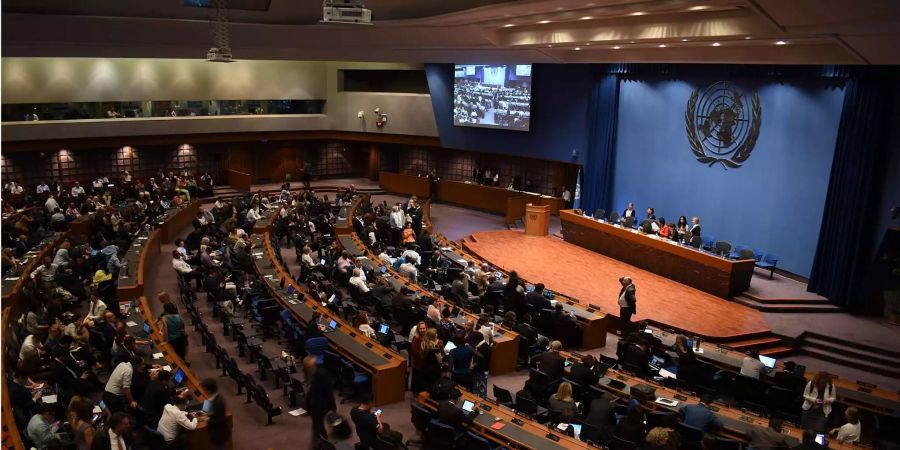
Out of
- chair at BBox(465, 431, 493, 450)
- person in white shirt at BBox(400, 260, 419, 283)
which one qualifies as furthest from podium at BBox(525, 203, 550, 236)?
chair at BBox(465, 431, 493, 450)

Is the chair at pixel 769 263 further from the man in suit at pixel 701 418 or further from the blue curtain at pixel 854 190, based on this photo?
the man in suit at pixel 701 418

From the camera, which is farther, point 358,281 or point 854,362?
point 358,281

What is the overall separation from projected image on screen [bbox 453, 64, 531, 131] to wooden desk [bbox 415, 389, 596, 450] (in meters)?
15.8

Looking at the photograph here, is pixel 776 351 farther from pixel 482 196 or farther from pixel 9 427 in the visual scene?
pixel 482 196

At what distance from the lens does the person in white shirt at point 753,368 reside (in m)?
9.25

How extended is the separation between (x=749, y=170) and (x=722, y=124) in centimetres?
139

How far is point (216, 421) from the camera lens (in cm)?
726

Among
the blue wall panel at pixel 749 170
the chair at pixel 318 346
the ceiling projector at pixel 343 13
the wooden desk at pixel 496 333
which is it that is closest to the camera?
the ceiling projector at pixel 343 13

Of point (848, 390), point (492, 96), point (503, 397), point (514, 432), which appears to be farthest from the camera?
point (492, 96)

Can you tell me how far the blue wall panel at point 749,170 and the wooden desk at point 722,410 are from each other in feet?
26.8

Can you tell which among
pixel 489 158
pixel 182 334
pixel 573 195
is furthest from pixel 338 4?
pixel 489 158

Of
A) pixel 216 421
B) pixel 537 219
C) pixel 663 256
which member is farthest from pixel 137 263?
pixel 663 256

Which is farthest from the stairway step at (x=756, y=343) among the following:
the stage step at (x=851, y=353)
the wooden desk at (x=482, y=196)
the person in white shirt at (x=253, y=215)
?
the person in white shirt at (x=253, y=215)

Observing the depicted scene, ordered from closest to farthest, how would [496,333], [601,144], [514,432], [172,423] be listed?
[172,423], [514,432], [496,333], [601,144]
